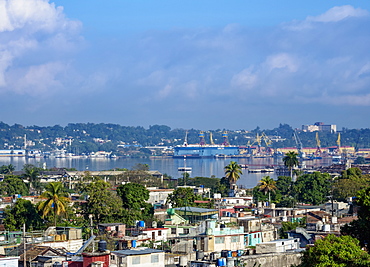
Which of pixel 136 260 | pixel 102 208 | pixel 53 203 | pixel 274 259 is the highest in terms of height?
pixel 53 203

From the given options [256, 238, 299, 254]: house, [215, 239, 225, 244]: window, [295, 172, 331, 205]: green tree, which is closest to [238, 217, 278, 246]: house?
[215, 239, 225, 244]: window

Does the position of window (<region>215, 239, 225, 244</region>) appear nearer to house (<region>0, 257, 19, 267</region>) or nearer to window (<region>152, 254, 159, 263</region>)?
window (<region>152, 254, 159, 263</region>)

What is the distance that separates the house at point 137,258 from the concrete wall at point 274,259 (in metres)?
2.14

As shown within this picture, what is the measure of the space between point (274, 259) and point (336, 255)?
10.8ft

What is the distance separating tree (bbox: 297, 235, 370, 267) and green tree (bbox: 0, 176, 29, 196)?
37007mm

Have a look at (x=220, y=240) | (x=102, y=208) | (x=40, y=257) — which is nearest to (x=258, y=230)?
(x=220, y=240)

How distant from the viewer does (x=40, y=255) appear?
54.0 feet

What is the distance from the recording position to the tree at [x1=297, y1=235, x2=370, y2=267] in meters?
14.0

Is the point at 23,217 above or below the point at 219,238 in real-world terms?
above

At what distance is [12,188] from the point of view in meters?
50.3

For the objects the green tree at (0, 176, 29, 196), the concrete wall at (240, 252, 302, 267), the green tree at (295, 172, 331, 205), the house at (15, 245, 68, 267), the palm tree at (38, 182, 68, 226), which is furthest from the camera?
the green tree at (0, 176, 29, 196)

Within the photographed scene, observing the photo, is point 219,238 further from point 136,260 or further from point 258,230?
point 136,260

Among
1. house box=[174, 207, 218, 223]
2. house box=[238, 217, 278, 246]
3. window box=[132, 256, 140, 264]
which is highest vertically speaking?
window box=[132, 256, 140, 264]

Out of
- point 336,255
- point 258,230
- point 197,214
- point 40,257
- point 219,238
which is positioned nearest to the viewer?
point 336,255
